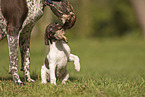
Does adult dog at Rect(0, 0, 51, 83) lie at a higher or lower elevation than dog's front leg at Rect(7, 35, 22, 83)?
higher

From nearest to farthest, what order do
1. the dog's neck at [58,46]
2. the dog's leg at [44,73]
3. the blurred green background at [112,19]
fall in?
the dog's neck at [58,46] < the dog's leg at [44,73] < the blurred green background at [112,19]

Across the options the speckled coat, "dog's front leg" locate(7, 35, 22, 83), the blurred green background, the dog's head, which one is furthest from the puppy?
the blurred green background

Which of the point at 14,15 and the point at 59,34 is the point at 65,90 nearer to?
the point at 59,34

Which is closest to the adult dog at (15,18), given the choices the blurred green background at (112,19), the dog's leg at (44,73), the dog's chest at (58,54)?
the dog's leg at (44,73)

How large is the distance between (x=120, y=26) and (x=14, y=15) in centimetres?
3637

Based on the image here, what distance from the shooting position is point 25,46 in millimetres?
5070

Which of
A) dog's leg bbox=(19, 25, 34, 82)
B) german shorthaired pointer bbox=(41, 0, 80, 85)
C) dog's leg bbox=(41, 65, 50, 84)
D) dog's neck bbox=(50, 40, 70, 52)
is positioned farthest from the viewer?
dog's leg bbox=(19, 25, 34, 82)

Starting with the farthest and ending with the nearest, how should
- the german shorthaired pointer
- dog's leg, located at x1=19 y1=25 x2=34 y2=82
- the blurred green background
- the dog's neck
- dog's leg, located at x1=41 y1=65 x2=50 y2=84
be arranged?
the blurred green background < dog's leg, located at x1=19 y1=25 x2=34 y2=82 < dog's leg, located at x1=41 y1=65 x2=50 y2=84 < the dog's neck < the german shorthaired pointer

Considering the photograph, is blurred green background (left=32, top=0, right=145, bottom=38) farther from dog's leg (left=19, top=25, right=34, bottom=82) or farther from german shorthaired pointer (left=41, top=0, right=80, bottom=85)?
german shorthaired pointer (left=41, top=0, right=80, bottom=85)

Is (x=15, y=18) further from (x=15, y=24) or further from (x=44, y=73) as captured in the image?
(x=44, y=73)

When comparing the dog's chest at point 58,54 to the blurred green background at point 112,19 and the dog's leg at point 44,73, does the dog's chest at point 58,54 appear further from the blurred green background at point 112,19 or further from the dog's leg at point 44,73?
the blurred green background at point 112,19

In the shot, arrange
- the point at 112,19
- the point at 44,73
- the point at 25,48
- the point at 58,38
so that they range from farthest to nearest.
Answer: the point at 112,19, the point at 25,48, the point at 44,73, the point at 58,38

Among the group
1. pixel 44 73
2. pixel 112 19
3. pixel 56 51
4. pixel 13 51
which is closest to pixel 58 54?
pixel 56 51

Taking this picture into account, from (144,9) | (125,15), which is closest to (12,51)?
(144,9)
